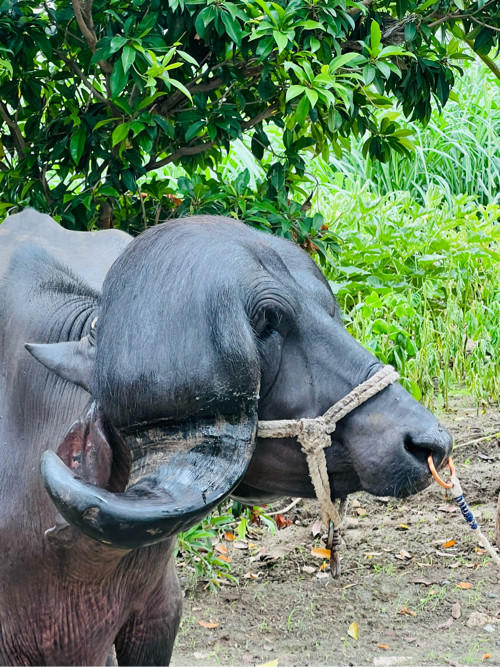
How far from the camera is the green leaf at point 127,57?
10.0 feet

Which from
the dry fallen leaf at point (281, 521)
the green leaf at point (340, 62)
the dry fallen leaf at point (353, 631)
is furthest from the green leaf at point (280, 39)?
the dry fallen leaf at point (353, 631)

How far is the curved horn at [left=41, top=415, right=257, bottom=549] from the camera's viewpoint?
4.99 feet

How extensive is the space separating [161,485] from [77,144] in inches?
87.7

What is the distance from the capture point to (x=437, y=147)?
896cm

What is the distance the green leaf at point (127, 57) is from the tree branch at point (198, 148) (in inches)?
30.4

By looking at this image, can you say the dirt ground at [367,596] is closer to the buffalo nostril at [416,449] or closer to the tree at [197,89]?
the tree at [197,89]

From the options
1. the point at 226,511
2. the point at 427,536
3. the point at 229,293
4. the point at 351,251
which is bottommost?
the point at 427,536

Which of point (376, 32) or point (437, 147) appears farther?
point (437, 147)

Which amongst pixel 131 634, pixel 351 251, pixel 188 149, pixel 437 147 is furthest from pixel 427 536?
pixel 437 147

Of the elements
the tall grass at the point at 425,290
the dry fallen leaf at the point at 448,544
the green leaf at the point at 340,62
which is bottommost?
the dry fallen leaf at the point at 448,544

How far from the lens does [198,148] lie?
3904mm

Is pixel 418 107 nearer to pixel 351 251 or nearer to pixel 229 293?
pixel 351 251

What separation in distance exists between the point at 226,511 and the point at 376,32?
2262 millimetres

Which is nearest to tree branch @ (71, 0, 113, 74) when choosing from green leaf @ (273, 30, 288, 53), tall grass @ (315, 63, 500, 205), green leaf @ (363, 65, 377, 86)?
green leaf @ (273, 30, 288, 53)
